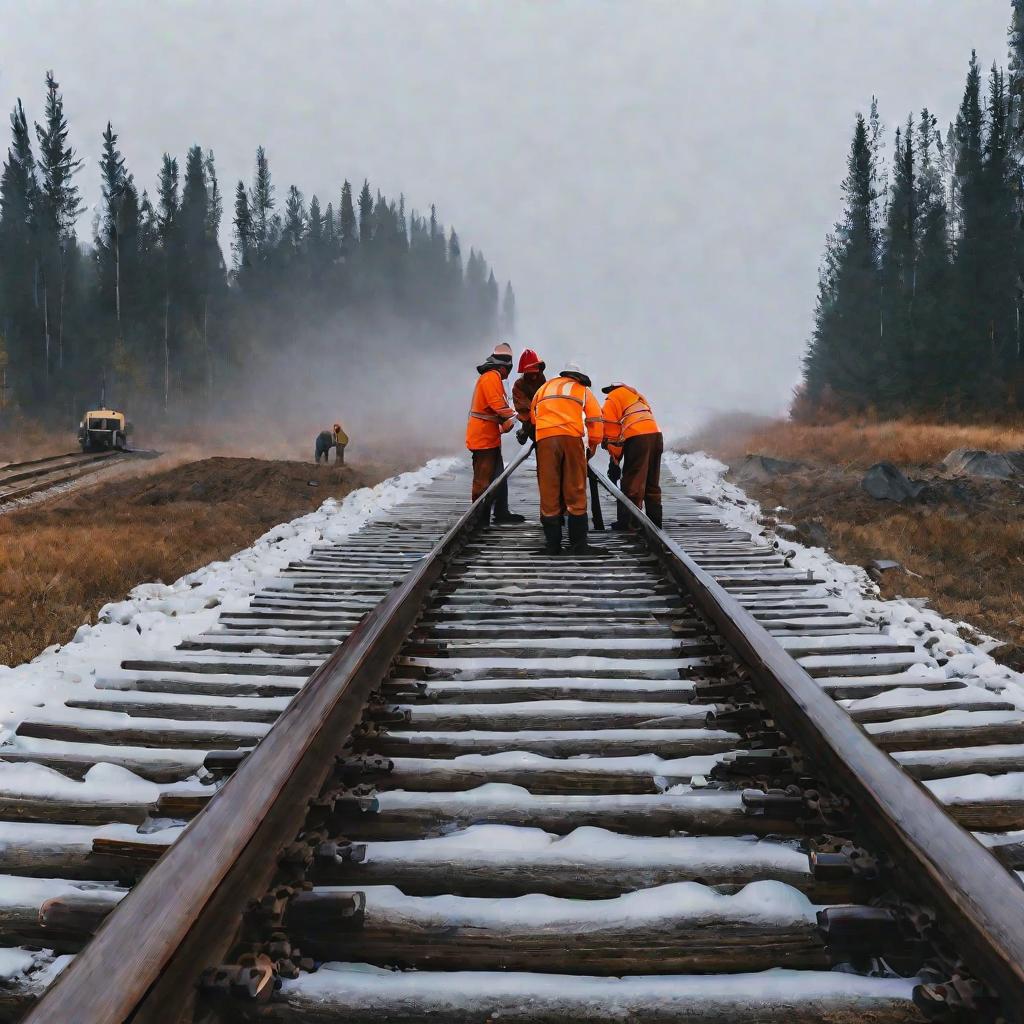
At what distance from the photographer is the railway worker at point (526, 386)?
321 inches

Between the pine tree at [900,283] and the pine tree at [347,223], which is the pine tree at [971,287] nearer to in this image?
the pine tree at [900,283]

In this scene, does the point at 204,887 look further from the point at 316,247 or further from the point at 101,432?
the point at 316,247

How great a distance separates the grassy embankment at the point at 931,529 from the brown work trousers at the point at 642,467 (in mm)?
1731

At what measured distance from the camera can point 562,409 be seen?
6.49 m

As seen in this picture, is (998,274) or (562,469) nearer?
(562,469)

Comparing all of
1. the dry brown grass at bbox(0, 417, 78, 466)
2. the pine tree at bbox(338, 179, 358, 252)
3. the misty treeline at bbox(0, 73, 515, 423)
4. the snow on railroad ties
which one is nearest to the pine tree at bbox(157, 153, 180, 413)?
the misty treeline at bbox(0, 73, 515, 423)

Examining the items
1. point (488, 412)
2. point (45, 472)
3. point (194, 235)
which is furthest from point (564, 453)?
point (194, 235)

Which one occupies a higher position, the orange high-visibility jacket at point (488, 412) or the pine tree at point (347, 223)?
the pine tree at point (347, 223)

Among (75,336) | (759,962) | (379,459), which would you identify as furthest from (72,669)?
(75,336)

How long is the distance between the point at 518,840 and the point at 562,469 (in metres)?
4.66

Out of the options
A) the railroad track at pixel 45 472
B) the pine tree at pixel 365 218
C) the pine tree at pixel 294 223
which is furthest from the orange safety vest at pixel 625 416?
the pine tree at pixel 365 218

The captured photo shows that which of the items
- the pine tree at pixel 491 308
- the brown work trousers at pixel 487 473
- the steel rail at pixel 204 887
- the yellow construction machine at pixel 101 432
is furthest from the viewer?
the pine tree at pixel 491 308

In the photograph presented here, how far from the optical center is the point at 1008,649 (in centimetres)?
434

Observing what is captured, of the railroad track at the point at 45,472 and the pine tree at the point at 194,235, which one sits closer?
the railroad track at the point at 45,472
